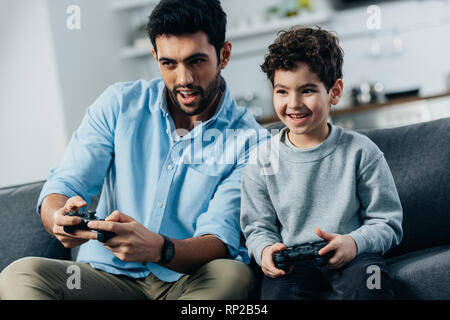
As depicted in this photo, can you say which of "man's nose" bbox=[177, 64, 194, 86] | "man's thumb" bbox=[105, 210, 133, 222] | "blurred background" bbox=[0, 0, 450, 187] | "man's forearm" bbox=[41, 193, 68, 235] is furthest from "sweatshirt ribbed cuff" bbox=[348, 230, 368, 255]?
"blurred background" bbox=[0, 0, 450, 187]

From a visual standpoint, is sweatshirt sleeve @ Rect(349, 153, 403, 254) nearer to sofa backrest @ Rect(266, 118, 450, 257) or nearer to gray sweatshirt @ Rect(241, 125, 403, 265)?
gray sweatshirt @ Rect(241, 125, 403, 265)

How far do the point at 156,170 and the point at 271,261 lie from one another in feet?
1.43

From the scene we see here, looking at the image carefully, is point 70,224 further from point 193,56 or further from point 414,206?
point 414,206

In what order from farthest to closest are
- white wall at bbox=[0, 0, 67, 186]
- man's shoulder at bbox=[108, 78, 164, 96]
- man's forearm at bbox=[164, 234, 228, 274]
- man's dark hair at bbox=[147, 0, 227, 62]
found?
white wall at bbox=[0, 0, 67, 186], man's shoulder at bbox=[108, 78, 164, 96], man's dark hair at bbox=[147, 0, 227, 62], man's forearm at bbox=[164, 234, 228, 274]

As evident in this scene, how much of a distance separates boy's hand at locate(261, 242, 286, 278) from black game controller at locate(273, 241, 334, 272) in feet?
0.05

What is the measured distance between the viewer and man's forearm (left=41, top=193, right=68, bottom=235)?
1.30 m

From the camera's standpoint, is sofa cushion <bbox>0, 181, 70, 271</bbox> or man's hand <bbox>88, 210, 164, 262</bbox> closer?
man's hand <bbox>88, 210, 164, 262</bbox>

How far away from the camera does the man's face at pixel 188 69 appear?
1.44 meters

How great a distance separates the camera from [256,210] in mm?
1308

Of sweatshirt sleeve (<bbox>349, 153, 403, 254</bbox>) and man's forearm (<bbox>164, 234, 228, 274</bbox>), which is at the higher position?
sweatshirt sleeve (<bbox>349, 153, 403, 254</bbox>)

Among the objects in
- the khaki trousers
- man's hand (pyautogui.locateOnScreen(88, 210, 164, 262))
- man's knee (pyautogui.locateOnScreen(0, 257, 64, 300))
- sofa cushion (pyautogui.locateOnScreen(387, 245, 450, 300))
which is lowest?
sofa cushion (pyautogui.locateOnScreen(387, 245, 450, 300))

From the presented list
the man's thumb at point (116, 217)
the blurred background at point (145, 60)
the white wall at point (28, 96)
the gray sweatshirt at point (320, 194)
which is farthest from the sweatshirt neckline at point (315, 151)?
the white wall at point (28, 96)

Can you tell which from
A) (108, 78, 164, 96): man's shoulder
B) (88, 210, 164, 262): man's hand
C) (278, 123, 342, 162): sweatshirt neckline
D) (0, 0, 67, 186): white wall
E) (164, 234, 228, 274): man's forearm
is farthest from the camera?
(0, 0, 67, 186): white wall
